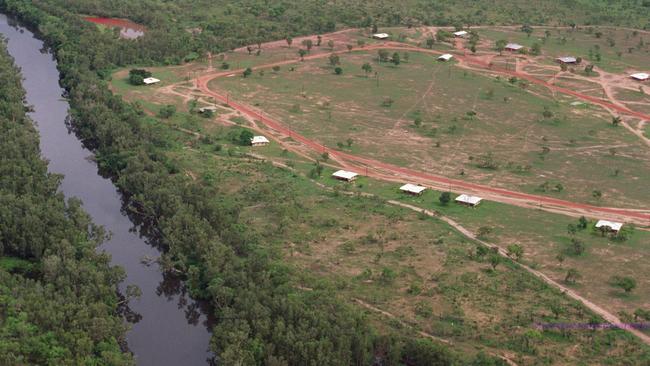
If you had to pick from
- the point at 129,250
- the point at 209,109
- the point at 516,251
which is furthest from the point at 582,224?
the point at 209,109

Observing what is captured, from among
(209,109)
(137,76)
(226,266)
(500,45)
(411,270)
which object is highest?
(500,45)

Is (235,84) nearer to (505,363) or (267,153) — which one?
(267,153)

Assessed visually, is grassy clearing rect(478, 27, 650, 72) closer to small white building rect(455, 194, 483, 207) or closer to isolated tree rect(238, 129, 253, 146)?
small white building rect(455, 194, 483, 207)

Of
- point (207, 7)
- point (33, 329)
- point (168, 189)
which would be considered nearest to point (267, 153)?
point (168, 189)

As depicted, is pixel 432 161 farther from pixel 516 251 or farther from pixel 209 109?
pixel 209 109

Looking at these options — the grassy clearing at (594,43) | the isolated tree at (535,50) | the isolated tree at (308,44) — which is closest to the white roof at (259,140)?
the isolated tree at (308,44)

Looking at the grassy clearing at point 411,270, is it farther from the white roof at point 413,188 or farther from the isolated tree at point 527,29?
the isolated tree at point 527,29

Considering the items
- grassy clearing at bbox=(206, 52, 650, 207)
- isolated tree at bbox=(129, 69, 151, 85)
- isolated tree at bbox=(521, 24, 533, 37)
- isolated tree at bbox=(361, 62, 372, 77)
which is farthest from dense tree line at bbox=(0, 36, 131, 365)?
isolated tree at bbox=(521, 24, 533, 37)
